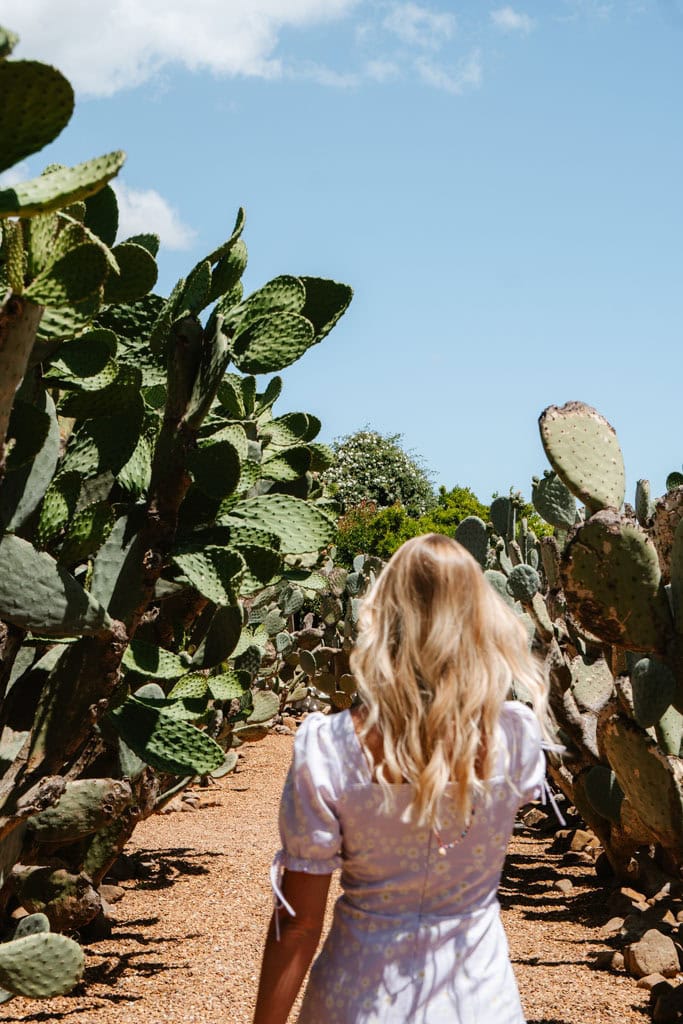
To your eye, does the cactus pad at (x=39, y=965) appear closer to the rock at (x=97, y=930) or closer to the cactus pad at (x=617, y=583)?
the rock at (x=97, y=930)

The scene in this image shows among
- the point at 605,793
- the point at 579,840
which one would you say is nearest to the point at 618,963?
the point at 605,793

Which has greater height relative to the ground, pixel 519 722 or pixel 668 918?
pixel 519 722

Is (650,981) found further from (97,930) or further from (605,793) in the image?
(97,930)

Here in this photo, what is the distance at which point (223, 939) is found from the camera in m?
4.75

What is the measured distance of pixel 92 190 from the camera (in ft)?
5.66

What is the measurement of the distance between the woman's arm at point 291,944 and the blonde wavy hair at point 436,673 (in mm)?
173

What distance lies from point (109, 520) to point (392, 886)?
1824 millimetres

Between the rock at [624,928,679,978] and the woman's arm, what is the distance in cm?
298

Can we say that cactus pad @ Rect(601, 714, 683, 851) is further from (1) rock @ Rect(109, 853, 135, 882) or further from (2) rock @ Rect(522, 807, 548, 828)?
(2) rock @ Rect(522, 807, 548, 828)

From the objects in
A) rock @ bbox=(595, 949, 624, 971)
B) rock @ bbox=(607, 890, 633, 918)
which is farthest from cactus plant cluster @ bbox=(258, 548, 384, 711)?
rock @ bbox=(595, 949, 624, 971)

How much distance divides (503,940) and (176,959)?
3116 millimetres

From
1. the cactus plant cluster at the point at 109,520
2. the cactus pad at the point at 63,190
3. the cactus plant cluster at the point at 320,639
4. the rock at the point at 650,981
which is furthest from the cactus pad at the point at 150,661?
the cactus plant cluster at the point at 320,639

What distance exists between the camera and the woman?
1478mm

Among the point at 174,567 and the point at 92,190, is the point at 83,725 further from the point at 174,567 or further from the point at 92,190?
the point at 92,190
